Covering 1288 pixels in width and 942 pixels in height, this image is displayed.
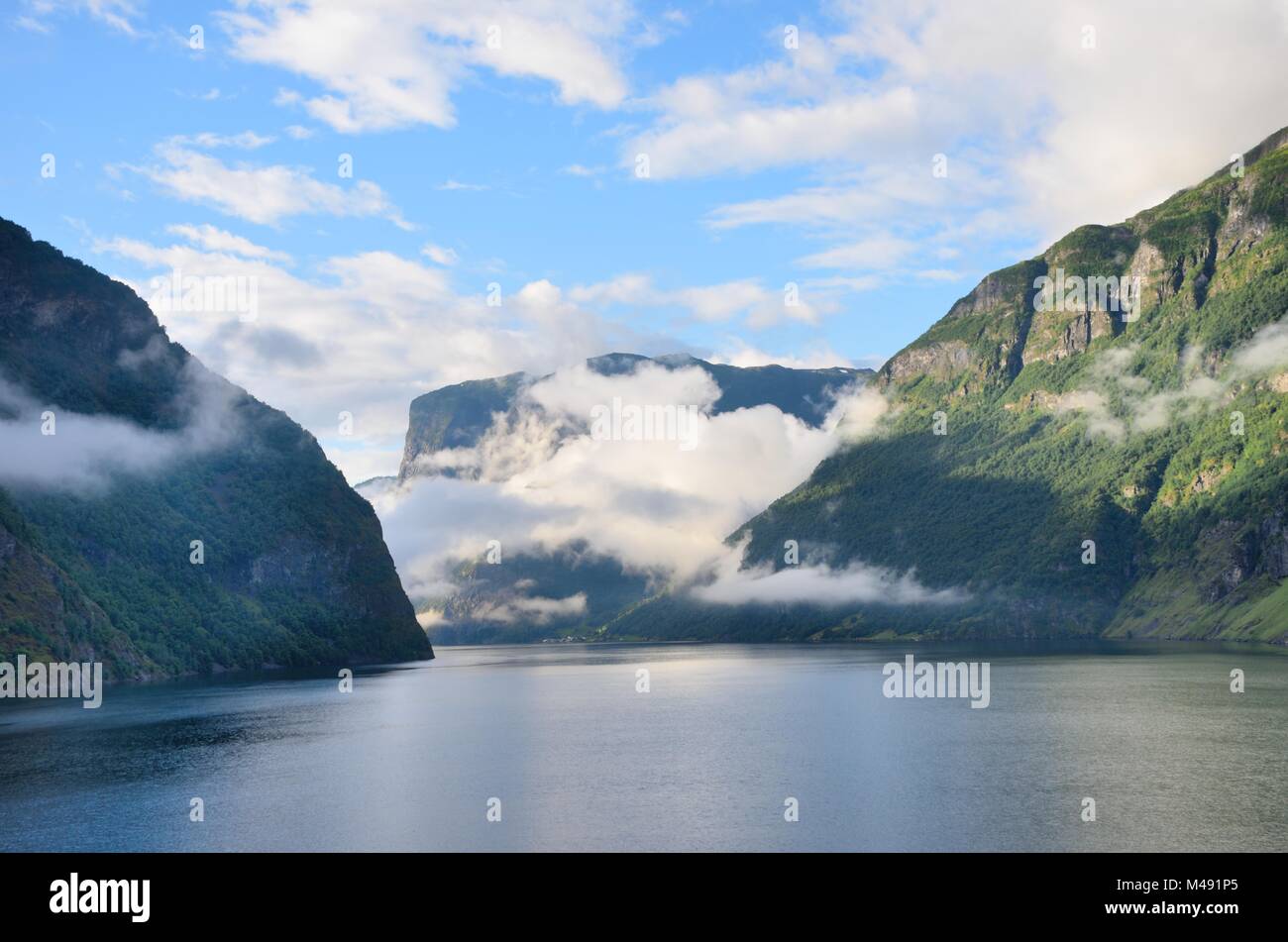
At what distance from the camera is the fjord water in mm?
71812

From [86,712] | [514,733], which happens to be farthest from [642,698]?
[86,712]

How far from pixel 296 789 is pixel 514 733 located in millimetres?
→ 41879

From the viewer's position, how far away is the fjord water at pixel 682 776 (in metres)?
71.8

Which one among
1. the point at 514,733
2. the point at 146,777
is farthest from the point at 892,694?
the point at 146,777

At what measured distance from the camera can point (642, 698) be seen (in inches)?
7121

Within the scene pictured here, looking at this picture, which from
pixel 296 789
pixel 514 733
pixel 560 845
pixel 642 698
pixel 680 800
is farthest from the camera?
pixel 642 698

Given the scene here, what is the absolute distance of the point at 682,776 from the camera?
311 feet
